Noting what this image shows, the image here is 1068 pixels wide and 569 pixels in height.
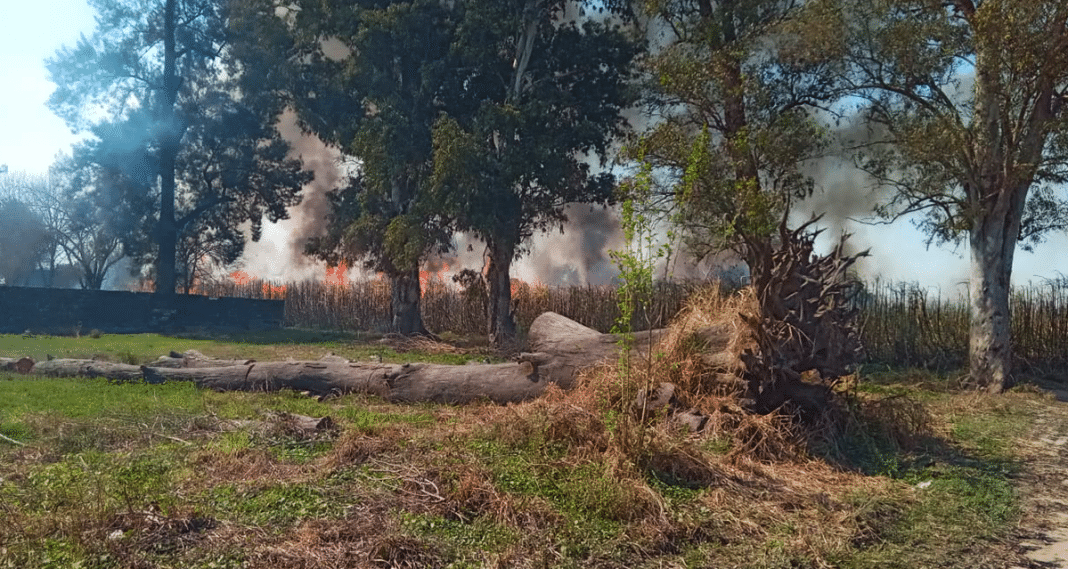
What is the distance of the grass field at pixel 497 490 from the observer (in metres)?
4.28

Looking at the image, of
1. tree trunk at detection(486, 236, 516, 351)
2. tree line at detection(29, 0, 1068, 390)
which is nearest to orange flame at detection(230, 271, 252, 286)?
tree line at detection(29, 0, 1068, 390)

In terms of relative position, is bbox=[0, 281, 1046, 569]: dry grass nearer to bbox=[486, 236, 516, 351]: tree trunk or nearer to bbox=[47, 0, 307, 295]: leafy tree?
bbox=[486, 236, 516, 351]: tree trunk

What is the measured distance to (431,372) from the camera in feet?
33.3

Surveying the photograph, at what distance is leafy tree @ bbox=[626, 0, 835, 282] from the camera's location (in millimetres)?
14797

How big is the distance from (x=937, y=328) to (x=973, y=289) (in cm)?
214

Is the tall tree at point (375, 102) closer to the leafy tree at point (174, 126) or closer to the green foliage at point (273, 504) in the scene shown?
the leafy tree at point (174, 126)

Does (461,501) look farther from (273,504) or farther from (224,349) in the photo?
(224,349)

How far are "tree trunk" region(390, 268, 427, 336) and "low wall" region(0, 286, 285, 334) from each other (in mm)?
7728

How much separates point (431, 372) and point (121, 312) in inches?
810

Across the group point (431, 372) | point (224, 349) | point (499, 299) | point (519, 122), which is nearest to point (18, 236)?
point (224, 349)

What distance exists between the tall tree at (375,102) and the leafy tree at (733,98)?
24.8 ft

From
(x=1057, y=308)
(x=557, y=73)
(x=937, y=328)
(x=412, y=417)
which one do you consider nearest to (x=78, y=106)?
(x=557, y=73)

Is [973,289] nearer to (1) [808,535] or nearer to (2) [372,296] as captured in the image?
(1) [808,535]

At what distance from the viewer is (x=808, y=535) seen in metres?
4.85
